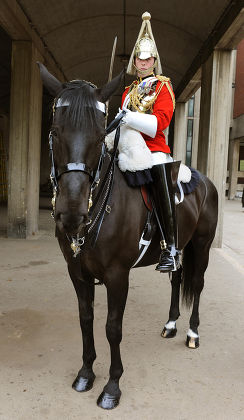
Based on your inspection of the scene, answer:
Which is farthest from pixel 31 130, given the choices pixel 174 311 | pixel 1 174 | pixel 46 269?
pixel 1 174

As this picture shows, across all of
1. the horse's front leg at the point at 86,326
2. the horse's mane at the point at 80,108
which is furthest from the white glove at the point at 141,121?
the horse's front leg at the point at 86,326

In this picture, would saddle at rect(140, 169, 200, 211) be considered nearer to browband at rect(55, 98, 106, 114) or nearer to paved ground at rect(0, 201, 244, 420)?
browband at rect(55, 98, 106, 114)

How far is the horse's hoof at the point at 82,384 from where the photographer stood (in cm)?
252

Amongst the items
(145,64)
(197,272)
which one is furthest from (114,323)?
(145,64)

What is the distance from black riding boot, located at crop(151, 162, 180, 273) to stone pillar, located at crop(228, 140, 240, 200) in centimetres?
2265

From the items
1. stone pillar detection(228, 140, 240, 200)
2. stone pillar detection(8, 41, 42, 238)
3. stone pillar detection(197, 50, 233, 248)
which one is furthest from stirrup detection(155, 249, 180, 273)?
stone pillar detection(228, 140, 240, 200)

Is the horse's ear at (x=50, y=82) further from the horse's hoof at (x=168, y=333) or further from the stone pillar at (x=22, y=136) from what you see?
the stone pillar at (x=22, y=136)

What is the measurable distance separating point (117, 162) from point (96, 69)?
893 centimetres

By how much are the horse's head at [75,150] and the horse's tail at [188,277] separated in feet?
6.43

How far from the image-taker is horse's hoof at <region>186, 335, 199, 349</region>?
10.5ft

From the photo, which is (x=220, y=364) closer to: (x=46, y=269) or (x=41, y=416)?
(x=41, y=416)

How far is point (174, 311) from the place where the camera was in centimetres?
350

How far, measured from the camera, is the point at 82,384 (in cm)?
253

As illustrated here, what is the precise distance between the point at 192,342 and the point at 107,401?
113cm
